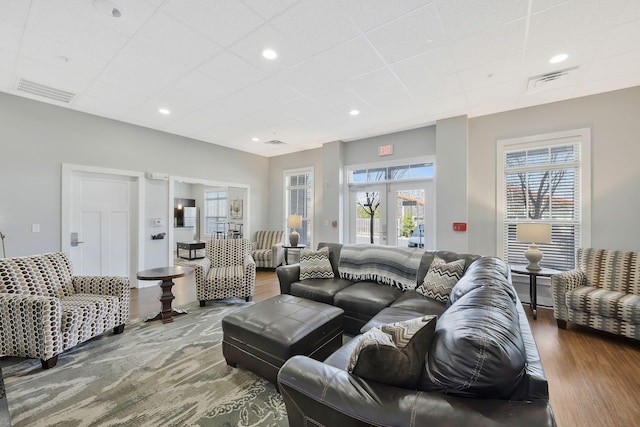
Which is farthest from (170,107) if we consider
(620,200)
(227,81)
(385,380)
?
(620,200)

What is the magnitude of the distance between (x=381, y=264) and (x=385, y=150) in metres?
2.92

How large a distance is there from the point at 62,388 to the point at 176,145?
4.34 meters

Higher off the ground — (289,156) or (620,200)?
(289,156)

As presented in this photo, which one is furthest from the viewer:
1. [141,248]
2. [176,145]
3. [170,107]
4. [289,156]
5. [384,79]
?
[289,156]

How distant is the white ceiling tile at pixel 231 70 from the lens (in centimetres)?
282

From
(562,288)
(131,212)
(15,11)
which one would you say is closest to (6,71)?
(15,11)

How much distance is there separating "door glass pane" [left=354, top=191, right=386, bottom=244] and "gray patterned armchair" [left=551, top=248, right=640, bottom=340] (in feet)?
9.49

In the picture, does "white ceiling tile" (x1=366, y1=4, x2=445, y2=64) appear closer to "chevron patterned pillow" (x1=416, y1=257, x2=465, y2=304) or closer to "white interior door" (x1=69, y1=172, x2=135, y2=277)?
"chevron patterned pillow" (x1=416, y1=257, x2=465, y2=304)

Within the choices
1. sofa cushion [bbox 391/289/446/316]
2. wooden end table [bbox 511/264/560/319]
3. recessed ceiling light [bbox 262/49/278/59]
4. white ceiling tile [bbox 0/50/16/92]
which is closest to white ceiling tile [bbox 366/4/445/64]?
recessed ceiling light [bbox 262/49/278/59]

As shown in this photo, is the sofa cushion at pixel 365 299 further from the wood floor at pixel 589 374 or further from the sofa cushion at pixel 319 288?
the wood floor at pixel 589 374

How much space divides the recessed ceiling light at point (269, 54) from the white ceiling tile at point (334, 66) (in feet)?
0.91

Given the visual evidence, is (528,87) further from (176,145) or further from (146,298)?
(146,298)

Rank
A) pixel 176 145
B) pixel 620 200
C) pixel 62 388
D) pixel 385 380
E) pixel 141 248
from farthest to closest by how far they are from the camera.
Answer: pixel 176 145, pixel 141 248, pixel 620 200, pixel 62 388, pixel 385 380

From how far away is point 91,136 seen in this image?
4.33m
